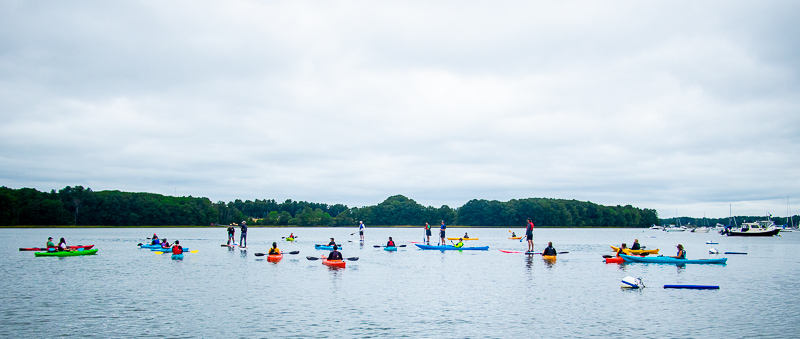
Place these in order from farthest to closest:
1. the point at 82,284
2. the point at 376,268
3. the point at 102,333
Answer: the point at 376,268, the point at 82,284, the point at 102,333

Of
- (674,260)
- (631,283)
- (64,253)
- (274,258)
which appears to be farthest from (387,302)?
(64,253)

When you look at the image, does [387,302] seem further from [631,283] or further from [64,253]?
[64,253]

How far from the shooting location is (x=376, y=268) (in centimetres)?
3822

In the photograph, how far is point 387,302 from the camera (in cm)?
2350

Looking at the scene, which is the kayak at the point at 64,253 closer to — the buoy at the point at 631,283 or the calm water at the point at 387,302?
the calm water at the point at 387,302

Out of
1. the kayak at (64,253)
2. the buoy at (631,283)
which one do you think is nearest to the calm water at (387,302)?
the buoy at (631,283)

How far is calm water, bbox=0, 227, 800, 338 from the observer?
18.2m

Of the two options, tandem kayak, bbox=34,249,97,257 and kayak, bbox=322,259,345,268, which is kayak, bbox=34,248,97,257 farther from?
kayak, bbox=322,259,345,268

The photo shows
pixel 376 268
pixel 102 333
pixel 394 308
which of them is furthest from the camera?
pixel 376 268

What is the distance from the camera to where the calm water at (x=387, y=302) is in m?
18.2

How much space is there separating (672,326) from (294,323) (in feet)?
41.2

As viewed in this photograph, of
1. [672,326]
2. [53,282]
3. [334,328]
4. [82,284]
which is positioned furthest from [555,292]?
[53,282]

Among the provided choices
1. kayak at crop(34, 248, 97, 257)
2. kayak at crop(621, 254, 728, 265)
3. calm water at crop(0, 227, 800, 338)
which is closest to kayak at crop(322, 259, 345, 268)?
calm water at crop(0, 227, 800, 338)

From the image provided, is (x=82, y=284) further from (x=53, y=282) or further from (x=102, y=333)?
(x=102, y=333)
